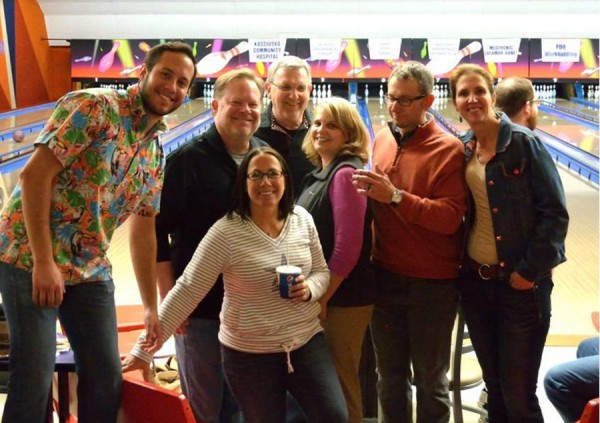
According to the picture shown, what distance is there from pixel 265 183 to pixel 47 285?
0.56m

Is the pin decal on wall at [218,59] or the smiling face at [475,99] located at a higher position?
the pin decal on wall at [218,59]

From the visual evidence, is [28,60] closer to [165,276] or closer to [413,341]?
[165,276]

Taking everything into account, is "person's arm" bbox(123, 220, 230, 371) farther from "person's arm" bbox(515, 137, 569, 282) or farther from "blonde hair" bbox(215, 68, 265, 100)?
"person's arm" bbox(515, 137, 569, 282)

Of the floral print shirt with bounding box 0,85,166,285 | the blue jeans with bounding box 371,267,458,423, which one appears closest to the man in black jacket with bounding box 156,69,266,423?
the floral print shirt with bounding box 0,85,166,285

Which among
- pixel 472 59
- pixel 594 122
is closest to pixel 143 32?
pixel 472 59

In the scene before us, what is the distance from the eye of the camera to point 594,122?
26.3ft

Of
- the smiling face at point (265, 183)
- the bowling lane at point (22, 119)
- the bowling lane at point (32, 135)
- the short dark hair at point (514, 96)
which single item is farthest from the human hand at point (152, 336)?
the bowling lane at point (22, 119)

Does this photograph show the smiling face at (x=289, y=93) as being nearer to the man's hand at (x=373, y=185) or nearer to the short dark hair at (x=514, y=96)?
the man's hand at (x=373, y=185)

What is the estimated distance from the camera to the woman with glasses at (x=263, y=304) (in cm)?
175

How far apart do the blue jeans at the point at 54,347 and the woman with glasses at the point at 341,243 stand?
555 millimetres

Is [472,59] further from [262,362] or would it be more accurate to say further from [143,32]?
[262,362]

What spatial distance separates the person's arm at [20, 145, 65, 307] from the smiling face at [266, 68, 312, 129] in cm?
80

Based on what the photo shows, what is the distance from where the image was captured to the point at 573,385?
1914mm

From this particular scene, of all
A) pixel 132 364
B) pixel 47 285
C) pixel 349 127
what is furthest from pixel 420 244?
pixel 47 285
